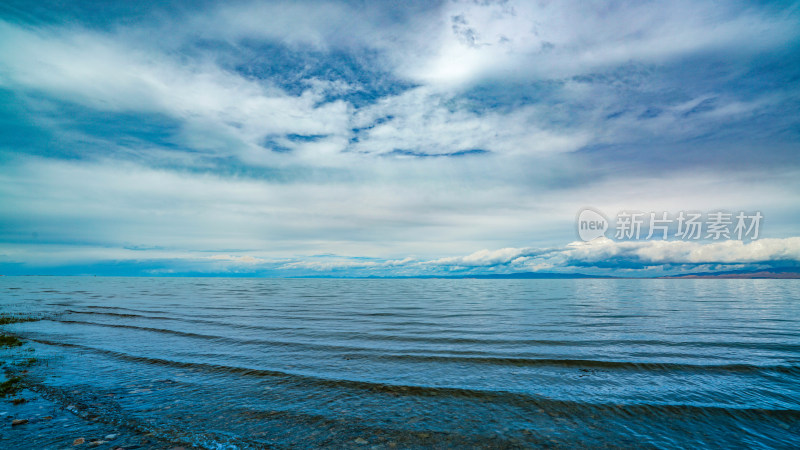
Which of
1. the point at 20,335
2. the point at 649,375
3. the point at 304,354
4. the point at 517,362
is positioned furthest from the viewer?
the point at 20,335

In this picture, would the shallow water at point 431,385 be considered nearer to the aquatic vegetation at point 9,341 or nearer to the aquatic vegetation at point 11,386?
the aquatic vegetation at point 11,386

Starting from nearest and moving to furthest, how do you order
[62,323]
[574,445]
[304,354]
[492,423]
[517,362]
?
[574,445] < [492,423] < [517,362] < [304,354] < [62,323]

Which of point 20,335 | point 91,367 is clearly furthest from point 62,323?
point 91,367

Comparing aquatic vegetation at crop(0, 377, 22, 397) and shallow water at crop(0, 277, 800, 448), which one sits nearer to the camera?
shallow water at crop(0, 277, 800, 448)

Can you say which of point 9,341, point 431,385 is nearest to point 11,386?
point 9,341

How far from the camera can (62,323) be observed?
29.8 metres

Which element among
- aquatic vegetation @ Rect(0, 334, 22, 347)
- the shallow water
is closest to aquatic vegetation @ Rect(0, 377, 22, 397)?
the shallow water

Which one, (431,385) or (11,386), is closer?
(11,386)

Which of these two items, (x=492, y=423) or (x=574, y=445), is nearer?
(x=574, y=445)

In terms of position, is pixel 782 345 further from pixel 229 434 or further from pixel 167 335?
pixel 167 335

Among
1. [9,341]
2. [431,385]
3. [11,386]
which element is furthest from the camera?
[9,341]

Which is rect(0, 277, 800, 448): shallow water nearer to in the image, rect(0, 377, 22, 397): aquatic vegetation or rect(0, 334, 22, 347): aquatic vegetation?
rect(0, 377, 22, 397): aquatic vegetation

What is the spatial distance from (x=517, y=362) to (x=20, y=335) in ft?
103

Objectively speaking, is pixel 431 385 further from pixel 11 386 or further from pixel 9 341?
pixel 9 341
